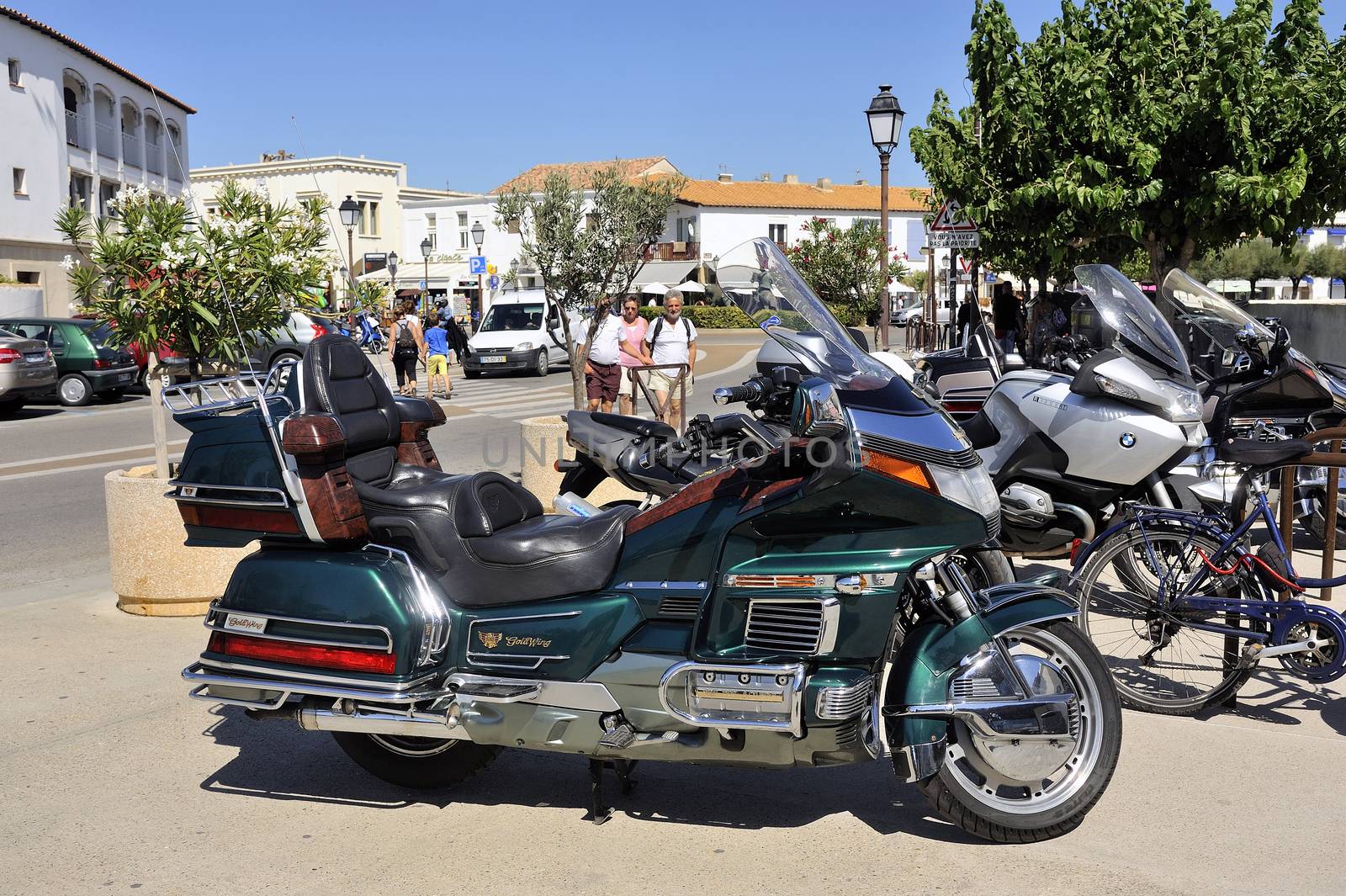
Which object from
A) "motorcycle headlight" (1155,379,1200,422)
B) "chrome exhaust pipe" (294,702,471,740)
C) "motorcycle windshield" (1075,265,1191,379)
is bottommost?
"chrome exhaust pipe" (294,702,471,740)

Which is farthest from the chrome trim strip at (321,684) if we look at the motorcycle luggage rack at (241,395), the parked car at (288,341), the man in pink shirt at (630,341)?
the man in pink shirt at (630,341)

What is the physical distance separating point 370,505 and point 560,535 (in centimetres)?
69

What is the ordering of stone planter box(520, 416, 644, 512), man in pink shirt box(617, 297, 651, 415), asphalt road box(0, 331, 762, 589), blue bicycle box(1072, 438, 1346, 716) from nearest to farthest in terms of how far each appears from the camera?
1. blue bicycle box(1072, 438, 1346, 716)
2. asphalt road box(0, 331, 762, 589)
3. stone planter box(520, 416, 644, 512)
4. man in pink shirt box(617, 297, 651, 415)

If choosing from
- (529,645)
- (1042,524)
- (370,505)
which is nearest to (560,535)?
(529,645)

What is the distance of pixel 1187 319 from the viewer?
7.27m

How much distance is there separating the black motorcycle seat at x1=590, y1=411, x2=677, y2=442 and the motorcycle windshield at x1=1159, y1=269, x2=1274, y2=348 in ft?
10.5

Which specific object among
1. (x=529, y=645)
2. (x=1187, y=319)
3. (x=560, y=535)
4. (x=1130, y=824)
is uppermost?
(x=1187, y=319)

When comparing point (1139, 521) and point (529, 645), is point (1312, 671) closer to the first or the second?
point (1139, 521)

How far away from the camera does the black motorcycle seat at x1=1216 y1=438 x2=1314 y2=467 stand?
194 inches

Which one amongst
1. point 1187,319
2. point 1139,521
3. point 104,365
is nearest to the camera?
point 1139,521

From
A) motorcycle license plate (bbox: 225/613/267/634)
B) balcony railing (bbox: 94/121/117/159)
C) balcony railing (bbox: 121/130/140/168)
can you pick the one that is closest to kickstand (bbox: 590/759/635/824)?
motorcycle license plate (bbox: 225/613/267/634)

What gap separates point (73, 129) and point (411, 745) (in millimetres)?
40802

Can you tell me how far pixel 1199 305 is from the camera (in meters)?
7.04

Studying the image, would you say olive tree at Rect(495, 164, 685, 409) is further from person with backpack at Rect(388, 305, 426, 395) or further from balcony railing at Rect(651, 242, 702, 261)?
balcony railing at Rect(651, 242, 702, 261)
